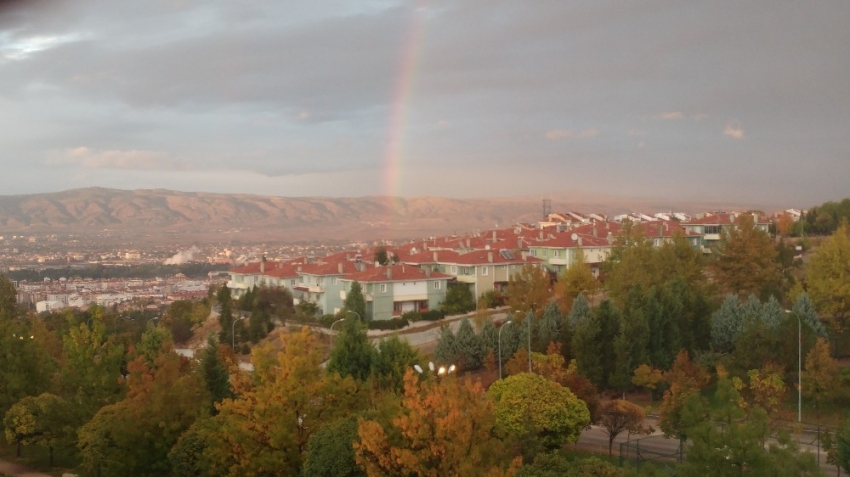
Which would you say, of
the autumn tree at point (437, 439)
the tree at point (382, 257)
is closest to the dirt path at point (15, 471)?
the autumn tree at point (437, 439)

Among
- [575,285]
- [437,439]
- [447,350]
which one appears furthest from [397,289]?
[437,439]

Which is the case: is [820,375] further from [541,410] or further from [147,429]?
[147,429]

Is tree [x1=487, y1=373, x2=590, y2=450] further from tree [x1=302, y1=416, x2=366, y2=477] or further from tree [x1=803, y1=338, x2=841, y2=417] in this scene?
tree [x1=803, y1=338, x2=841, y2=417]

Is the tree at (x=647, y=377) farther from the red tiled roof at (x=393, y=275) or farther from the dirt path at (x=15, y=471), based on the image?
the red tiled roof at (x=393, y=275)

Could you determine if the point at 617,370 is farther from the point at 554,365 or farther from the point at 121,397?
the point at 121,397

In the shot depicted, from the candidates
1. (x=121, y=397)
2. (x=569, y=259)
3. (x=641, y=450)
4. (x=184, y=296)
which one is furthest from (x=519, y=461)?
(x=184, y=296)

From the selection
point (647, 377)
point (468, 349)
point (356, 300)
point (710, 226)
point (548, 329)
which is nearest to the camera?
point (647, 377)
